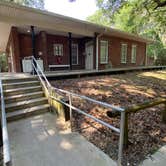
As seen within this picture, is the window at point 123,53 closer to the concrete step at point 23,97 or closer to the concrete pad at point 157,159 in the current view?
the concrete step at point 23,97

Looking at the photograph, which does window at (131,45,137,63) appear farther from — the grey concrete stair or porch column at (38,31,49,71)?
the grey concrete stair

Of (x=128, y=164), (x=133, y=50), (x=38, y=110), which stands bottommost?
(x=128, y=164)

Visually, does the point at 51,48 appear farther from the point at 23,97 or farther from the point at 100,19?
the point at 100,19

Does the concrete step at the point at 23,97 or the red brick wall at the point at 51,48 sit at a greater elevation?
the red brick wall at the point at 51,48

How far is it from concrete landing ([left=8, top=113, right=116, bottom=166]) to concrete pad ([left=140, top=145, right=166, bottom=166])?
1.98 ft

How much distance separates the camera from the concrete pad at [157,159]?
2.42 meters

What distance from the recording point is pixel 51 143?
3.02 metres

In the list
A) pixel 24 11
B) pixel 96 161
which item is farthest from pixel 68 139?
pixel 24 11

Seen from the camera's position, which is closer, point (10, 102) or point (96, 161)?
point (96, 161)

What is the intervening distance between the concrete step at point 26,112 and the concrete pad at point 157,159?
3.29 m

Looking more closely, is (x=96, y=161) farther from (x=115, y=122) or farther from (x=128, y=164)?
(x=115, y=122)

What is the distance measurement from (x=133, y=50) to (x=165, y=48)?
10.7 metres

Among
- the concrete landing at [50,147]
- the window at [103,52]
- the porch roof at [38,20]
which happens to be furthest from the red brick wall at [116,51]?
the concrete landing at [50,147]

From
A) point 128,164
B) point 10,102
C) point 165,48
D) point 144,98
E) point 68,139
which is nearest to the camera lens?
point 128,164
